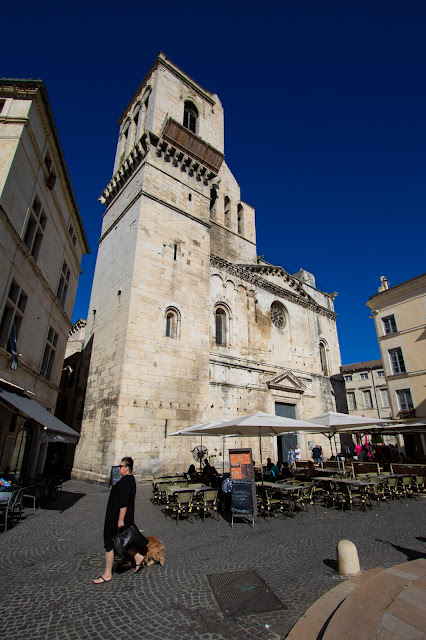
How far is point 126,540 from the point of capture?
434 cm

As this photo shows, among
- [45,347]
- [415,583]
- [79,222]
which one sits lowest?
[415,583]

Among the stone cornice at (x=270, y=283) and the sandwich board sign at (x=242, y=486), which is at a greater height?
the stone cornice at (x=270, y=283)

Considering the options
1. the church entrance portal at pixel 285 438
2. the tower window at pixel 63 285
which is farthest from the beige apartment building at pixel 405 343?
the tower window at pixel 63 285

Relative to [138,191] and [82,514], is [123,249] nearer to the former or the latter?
[138,191]

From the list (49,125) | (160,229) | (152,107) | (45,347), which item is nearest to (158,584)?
(45,347)

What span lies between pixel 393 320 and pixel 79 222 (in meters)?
20.5

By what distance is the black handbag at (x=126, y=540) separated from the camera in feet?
13.9

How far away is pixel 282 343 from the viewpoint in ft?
71.6

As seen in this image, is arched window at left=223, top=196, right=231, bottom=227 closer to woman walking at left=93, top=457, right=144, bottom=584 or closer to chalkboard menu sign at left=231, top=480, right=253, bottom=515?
chalkboard menu sign at left=231, top=480, right=253, bottom=515

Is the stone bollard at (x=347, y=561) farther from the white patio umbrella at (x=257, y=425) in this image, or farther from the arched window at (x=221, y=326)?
the arched window at (x=221, y=326)

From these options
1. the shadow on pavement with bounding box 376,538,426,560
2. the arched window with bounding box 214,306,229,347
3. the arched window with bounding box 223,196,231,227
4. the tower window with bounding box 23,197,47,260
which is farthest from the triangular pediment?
the tower window with bounding box 23,197,47,260

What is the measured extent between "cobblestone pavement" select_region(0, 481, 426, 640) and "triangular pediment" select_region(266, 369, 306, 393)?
10973 millimetres

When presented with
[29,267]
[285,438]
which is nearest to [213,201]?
[29,267]

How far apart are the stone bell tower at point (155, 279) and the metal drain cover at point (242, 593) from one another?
902cm
